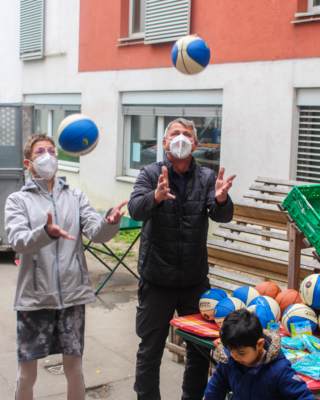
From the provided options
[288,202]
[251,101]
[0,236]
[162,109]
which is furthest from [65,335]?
[162,109]

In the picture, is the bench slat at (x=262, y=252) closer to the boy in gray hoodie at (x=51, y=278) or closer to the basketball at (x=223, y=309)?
the basketball at (x=223, y=309)

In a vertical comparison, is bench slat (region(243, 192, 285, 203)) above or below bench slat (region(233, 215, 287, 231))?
above

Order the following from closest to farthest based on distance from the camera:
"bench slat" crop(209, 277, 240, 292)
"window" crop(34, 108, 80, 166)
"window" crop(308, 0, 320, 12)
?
1. "bench slat" crop(209, 277, 240, 292)
2. "window" crop(308, 0, 320, 12)
3. "window" crop(34, 108, 80, 166)

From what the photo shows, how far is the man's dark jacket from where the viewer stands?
3.23 m

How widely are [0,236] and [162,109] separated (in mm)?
4063

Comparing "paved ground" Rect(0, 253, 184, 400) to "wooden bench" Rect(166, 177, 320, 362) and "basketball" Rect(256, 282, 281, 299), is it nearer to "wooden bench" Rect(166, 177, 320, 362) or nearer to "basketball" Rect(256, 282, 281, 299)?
"wooden bench" Rect(166, 177, 320, 362)

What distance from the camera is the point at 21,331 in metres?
2.92

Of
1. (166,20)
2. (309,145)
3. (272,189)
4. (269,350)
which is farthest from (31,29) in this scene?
(269,350)

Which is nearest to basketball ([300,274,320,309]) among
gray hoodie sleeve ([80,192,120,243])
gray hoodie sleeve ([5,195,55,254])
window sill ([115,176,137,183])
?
gray hoodie sleeve ([80,192,120,243])

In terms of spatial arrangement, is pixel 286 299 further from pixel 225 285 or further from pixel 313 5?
pixel 313 5

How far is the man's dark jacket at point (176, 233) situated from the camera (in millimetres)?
3227

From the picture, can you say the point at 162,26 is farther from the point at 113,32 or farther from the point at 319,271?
the point at 319,271

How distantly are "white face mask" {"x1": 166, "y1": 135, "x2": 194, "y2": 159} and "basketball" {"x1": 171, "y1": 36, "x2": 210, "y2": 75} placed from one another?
374 cm

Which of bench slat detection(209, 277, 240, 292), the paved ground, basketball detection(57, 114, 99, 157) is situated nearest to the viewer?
the paved ground
